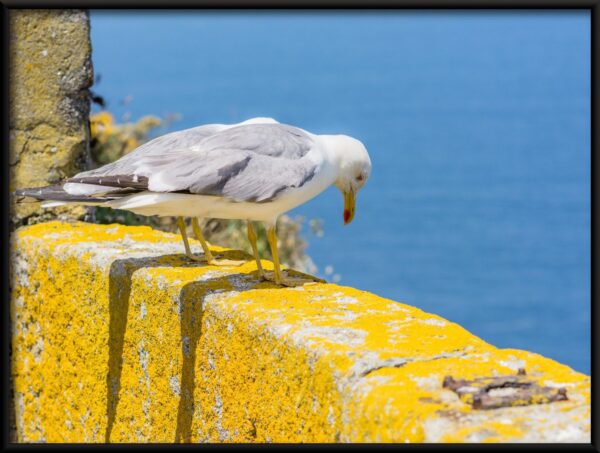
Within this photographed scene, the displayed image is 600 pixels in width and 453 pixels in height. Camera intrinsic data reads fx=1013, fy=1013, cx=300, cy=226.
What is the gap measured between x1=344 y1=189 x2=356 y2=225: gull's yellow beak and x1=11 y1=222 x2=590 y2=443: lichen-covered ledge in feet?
2.17

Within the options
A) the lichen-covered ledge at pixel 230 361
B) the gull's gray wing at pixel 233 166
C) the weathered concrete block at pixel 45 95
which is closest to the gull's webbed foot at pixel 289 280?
the lichen-covered ledge at pixel 230 361

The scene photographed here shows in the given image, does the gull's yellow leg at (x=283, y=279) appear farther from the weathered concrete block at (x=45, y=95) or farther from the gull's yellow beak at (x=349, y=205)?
the weathered concrete block at (x=45, y=95)

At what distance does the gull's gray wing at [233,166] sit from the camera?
4.18 m

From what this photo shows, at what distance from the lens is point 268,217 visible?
4.48 m

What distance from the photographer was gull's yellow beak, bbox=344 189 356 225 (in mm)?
4965

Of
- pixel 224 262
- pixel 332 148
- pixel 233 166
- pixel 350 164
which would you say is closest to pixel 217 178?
pixel 233 166

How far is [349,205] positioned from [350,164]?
0.30 metres

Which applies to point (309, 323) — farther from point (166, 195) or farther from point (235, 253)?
point (235, 253)

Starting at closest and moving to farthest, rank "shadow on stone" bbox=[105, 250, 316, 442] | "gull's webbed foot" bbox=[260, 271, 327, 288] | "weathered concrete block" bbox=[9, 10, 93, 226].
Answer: "shadow on stone" bbox=[105, 250, 316, 442] → "gull's webbed foot" bbox=[260, 271, 327, 288] → "weathered concrete block" bbox=[9, 10, 93, 226]

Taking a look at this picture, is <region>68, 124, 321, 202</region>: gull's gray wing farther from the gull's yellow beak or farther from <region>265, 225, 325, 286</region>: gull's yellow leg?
the gull's yellow beak

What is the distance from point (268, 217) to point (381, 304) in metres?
0.89

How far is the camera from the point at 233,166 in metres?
4.27

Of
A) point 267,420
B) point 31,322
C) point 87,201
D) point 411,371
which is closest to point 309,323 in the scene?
point 267,420

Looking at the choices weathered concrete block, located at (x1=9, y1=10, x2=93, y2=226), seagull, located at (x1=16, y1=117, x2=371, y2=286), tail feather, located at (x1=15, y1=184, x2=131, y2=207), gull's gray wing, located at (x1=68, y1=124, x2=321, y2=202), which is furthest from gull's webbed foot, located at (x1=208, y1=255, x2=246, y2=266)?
weathered concrete block, located at (x1=9, y1=10, x2=93, y2=226)
